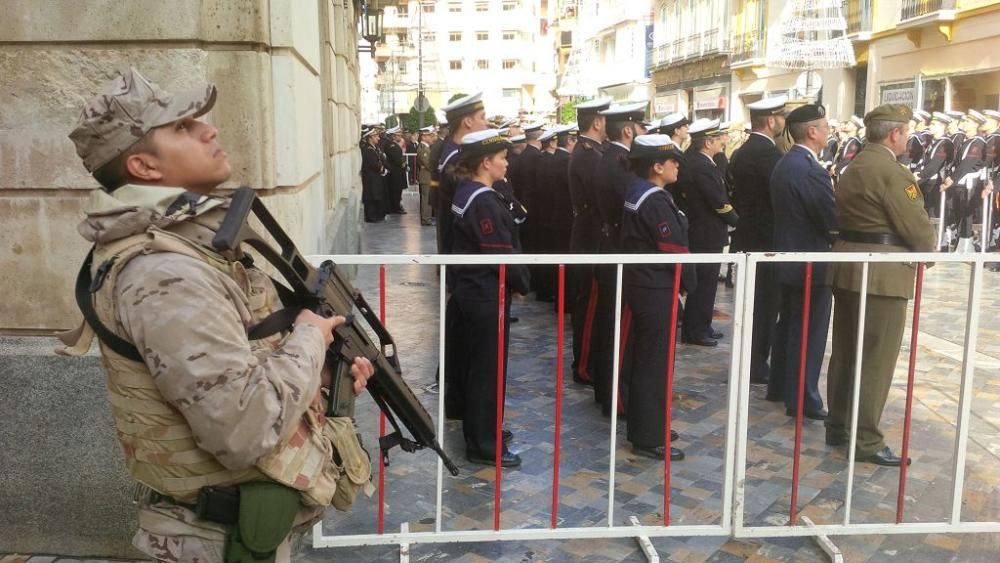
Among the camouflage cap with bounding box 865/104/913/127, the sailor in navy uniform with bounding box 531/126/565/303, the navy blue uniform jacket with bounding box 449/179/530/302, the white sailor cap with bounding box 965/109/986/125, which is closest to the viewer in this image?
the navy blue uniform jacket with bounding box 449/179/530/302

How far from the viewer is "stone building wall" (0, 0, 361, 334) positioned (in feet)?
11.3

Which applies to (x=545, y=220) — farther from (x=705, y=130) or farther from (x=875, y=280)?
(x=875, y=280)

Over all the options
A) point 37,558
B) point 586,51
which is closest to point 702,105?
point 586,51

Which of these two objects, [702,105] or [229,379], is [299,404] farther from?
[702,105]

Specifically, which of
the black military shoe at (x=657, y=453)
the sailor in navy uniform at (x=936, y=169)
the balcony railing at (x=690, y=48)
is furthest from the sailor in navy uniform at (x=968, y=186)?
the balcony railing at (x=690, y=48)

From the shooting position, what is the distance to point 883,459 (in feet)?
15.1

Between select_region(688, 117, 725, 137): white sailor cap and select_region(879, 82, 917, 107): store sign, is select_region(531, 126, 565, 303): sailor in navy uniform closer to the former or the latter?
select_region(688, 117, 725, 137): white sailor cap

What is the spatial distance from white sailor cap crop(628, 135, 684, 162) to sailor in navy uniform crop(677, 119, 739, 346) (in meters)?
2.35

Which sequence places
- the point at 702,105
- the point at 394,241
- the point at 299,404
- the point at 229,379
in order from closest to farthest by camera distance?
the point at 229,379
the point at 299,404
the point at 394,241
the point at 702,105

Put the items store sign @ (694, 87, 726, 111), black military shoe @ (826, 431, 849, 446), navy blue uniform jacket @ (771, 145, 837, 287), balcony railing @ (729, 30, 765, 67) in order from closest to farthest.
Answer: black military shoe @ (826, 431, 849, 446) → navy blue uniform jacket @ (771, 145, 837, 287) → balcony railing @ (729, 30, 765, 67) → store sign @ (694, 87, 726, 111)

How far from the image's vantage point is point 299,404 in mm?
1874

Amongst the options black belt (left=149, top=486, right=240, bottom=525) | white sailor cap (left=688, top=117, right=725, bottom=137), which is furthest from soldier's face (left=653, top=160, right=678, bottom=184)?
black belt (left=149, top=486, right=240, bottom=525)

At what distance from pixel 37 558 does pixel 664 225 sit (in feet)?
10.8

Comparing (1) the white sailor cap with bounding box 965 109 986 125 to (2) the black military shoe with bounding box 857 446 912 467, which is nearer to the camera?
(2) the black military shoe with bounding box 857 446 912 467
